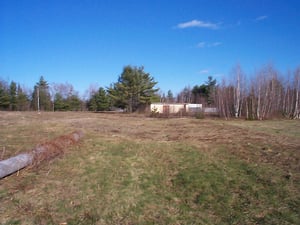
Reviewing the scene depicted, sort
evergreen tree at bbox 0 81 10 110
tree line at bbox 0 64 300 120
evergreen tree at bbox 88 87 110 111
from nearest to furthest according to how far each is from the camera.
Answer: tree line at bbox 0 64 300 120
evergreen tree at bbox 0 81 10 110
evergreen tree at bbox 88 87 110 111

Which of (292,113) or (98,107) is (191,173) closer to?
(292,113)

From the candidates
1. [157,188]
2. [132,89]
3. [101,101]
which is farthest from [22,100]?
[157,188]

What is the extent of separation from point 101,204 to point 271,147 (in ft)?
18.6

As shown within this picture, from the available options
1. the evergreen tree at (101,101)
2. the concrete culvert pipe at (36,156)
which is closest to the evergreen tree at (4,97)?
the evergreen tree at (101,101)

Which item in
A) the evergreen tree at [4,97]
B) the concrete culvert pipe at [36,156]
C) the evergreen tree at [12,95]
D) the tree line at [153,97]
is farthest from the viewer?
the evergreen tree at [12,95]

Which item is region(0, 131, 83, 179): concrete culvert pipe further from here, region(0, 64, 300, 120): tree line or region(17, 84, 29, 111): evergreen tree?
region(17, 84, 29, 111): evergreen tree

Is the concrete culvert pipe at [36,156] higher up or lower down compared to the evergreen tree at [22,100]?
A: lower down

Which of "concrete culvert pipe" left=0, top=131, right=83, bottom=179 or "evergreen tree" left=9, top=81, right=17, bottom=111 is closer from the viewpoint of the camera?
"concrete culvert pipe" left=0, top=131, right=83, bottom=179

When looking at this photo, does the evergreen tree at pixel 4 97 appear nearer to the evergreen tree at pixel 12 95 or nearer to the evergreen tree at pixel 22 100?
the evergreen tree at pixel 12 95

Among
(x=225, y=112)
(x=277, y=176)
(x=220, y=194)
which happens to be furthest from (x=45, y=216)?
(x=225, y=112)

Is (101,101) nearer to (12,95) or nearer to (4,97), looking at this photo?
(12,95)

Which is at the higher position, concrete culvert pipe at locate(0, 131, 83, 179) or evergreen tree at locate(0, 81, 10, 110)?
evergreen tree at locate(0, 81, 10, 110)

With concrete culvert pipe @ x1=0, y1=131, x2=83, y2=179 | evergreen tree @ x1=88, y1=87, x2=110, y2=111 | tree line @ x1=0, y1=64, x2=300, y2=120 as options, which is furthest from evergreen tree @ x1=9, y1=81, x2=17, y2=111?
concrete culvert pipe @ x1=0, y1=131, x2=83, y2=179

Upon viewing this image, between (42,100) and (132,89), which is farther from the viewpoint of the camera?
(42,100)
